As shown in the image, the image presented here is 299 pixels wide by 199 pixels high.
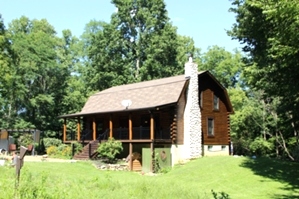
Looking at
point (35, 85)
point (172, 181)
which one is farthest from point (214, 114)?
point (35, 85)

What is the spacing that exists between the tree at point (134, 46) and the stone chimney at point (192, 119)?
1639 cm

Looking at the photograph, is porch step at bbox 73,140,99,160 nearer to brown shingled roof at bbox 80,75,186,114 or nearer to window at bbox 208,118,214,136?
brown shingled roof at bbox 80,75,186,114

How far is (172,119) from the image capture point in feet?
87.3

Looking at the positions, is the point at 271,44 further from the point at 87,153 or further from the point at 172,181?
the point at 87,153

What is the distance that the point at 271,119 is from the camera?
3750cm

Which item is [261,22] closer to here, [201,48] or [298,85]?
[298,85]

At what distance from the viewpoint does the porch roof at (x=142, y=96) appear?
2680 centimetres

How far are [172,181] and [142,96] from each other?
1499 centimetres

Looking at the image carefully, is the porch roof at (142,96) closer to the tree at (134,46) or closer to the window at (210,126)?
the window at (210,126)

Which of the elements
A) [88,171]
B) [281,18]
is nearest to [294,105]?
[281,18]

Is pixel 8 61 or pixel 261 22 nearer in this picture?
pixel 261 22

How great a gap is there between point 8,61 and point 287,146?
Answer: 28961 millimetres

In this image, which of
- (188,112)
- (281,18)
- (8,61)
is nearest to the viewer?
(281,18)

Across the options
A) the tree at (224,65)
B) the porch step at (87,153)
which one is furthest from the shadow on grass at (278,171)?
the tree at (224,65)
